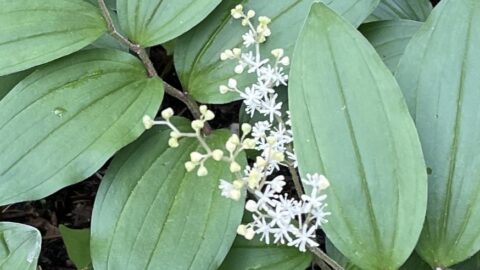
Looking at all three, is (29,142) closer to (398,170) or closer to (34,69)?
(34,69)

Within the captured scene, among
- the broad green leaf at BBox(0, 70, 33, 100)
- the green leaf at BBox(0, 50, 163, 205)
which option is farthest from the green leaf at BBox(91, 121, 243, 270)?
the broad green leaf at BBox(0, 70, 33, 100)

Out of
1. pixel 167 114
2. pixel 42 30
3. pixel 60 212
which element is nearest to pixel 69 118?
pixel 42 30

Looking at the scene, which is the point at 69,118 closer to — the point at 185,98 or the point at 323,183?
the point at 185,98

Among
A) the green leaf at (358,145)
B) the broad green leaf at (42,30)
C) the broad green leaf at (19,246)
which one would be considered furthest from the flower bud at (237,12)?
the broad green leaf at (19,246)

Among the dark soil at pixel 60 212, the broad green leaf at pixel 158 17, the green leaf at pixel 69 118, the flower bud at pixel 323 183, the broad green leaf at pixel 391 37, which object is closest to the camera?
the flower bud at pixel 323 183

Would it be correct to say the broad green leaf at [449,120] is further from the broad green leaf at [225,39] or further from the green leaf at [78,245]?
the green leaf at [78,245]

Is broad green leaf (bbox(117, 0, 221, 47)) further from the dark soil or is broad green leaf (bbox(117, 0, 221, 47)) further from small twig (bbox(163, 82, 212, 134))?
the dark soil
